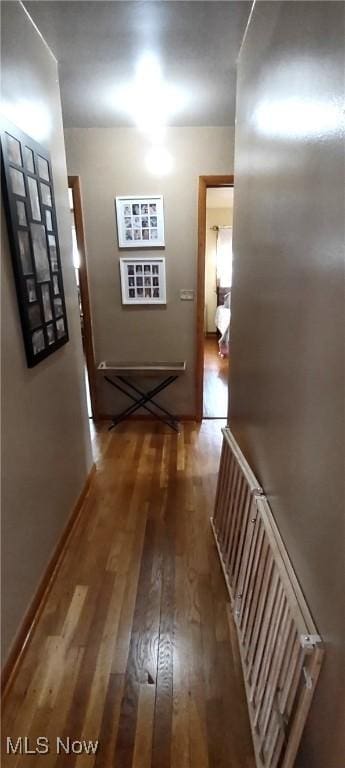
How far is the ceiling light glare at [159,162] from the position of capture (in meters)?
2.89

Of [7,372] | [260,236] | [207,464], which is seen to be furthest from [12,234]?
[207,464]

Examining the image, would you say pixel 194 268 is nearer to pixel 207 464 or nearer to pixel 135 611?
pixel 207 464

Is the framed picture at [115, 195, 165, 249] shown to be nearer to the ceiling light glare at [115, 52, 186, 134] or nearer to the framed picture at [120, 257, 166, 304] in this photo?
the framed picture at [120, 257, 166, 304]

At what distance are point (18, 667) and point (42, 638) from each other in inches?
5.2

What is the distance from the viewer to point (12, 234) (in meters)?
1.38

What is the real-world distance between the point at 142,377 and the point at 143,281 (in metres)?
0.88

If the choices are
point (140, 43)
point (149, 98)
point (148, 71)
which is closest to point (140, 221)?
point (149, 98)

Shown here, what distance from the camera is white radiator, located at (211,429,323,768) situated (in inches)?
36.0

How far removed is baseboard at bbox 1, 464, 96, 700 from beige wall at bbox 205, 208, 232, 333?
5.15 m

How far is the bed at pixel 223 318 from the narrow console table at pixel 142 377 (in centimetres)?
172

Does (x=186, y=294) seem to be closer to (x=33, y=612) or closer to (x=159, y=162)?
(x=159, y=162)

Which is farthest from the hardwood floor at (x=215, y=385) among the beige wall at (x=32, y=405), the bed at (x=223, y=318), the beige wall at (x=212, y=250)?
the beige wall at (x=32, y=405)

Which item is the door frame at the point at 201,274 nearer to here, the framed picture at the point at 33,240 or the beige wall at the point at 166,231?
the beige wall at the point at 166,231

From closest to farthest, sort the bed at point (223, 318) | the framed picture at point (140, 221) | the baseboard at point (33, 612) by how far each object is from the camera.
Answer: the baseboard at point (33, 612) → the framed picture at point (140, 221) → the bed at point (223, 318)
